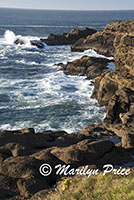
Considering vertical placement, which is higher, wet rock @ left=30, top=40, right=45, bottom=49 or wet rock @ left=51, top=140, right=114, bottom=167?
wet rock @ left=51, top=140, right=114, bottom=167

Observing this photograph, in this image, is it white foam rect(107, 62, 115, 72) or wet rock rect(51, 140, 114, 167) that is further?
white foam rect(107, 62, 115, 72)

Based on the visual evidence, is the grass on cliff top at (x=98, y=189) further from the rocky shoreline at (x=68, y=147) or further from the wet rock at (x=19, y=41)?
the wet rock at (x=19, y=41)

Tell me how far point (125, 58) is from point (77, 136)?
24.7 m

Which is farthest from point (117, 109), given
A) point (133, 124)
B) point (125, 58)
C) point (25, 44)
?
point (25, 44)

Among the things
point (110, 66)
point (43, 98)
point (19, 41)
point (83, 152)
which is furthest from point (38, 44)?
point (83, 152)

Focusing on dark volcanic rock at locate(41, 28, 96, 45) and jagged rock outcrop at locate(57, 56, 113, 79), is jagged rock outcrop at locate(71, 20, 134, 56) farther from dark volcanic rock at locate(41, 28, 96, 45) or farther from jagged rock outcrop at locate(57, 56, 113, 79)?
jagged rock outcrop at locate(57, 56, 113, 79)

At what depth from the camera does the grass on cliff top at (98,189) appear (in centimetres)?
1010

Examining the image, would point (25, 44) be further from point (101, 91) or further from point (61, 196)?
point (61, 196)

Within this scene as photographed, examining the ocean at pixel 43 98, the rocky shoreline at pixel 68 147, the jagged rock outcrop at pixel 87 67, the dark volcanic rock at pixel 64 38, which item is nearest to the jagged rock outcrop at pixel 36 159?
the rocky shoreline at pixel 68 147

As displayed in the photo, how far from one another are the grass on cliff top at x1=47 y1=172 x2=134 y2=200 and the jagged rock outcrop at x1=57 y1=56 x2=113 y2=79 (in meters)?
42.8

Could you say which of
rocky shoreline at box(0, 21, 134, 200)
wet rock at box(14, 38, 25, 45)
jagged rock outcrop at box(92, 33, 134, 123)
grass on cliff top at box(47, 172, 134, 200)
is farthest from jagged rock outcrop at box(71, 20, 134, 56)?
grass on cliff top at box(47, 172, 134, 200)

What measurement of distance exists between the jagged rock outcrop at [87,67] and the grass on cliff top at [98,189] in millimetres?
42790

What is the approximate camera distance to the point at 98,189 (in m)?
10.9

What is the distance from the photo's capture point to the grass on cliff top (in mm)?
10095
